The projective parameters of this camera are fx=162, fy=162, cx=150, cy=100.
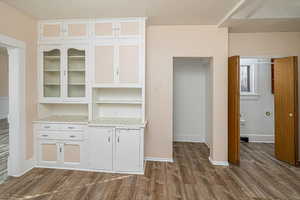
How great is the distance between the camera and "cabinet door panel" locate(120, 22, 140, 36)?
2.87 m

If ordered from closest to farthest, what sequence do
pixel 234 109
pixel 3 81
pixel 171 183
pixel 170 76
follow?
pixel 171 183 → pixel 234 109 → pixel 170 76 → pixel 3 81

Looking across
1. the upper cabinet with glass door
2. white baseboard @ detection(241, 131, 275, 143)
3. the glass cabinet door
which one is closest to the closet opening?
white baseboard @ detection(241, 131, 275, 143)

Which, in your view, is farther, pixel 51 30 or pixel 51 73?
pixel 51 73

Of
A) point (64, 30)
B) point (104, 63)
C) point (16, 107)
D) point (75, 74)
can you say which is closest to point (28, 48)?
point (64, 30)

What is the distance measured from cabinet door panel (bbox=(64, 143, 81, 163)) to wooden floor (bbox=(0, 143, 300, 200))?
19 cm

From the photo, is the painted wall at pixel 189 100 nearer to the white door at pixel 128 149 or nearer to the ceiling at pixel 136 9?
the ceiling at pixel 136 9

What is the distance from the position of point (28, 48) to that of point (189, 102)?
12.4 feet

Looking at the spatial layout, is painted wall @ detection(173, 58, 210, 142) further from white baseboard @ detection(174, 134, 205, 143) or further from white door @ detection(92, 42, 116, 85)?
white door @ detection(92, 42, 116, 85)

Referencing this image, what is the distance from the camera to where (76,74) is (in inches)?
122

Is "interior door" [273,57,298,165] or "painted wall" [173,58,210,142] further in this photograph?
"painted wall" [173,58,210,142]

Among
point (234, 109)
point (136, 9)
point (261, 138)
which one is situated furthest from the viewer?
point (261, 138)

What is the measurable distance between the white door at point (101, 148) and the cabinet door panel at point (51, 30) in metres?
1.87

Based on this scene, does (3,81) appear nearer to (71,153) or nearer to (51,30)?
(51,30)

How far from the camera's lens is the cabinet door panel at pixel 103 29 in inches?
114
